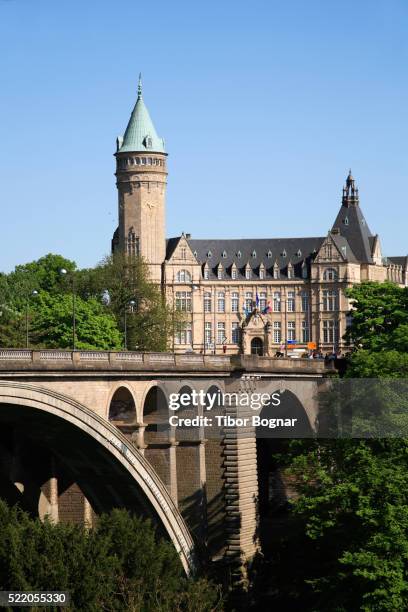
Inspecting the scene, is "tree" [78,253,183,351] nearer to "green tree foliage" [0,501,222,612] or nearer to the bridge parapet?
the bridge parapet

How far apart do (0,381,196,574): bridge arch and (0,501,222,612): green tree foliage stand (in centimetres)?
328

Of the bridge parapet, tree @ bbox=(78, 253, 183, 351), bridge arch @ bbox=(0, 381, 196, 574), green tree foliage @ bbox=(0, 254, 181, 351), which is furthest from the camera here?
tree @ bbox=(78, 253, 183, 351)

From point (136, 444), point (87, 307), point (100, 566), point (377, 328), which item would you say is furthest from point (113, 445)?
point (87, 307)

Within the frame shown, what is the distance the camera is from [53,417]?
6794cm

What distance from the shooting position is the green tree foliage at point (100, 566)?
6281cm

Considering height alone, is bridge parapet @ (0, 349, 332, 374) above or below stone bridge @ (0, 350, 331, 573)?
above

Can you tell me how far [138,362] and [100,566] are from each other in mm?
13087

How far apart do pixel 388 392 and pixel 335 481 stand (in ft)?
20.9

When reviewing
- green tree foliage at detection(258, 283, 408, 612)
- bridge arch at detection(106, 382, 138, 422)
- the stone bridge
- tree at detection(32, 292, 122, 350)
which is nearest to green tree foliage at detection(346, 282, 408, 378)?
green tree foliage at detection(258, 283, 408, 612)

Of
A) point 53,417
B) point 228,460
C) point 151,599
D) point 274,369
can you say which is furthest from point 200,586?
point 274,369

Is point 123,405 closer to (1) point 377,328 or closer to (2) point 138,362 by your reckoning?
(2) point 138,362

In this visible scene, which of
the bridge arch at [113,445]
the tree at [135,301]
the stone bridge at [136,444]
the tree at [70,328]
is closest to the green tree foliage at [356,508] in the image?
the stone bridge at [136,444]

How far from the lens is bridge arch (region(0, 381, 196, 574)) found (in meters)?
65.8

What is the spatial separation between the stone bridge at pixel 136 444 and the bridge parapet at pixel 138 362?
0.07 metres
